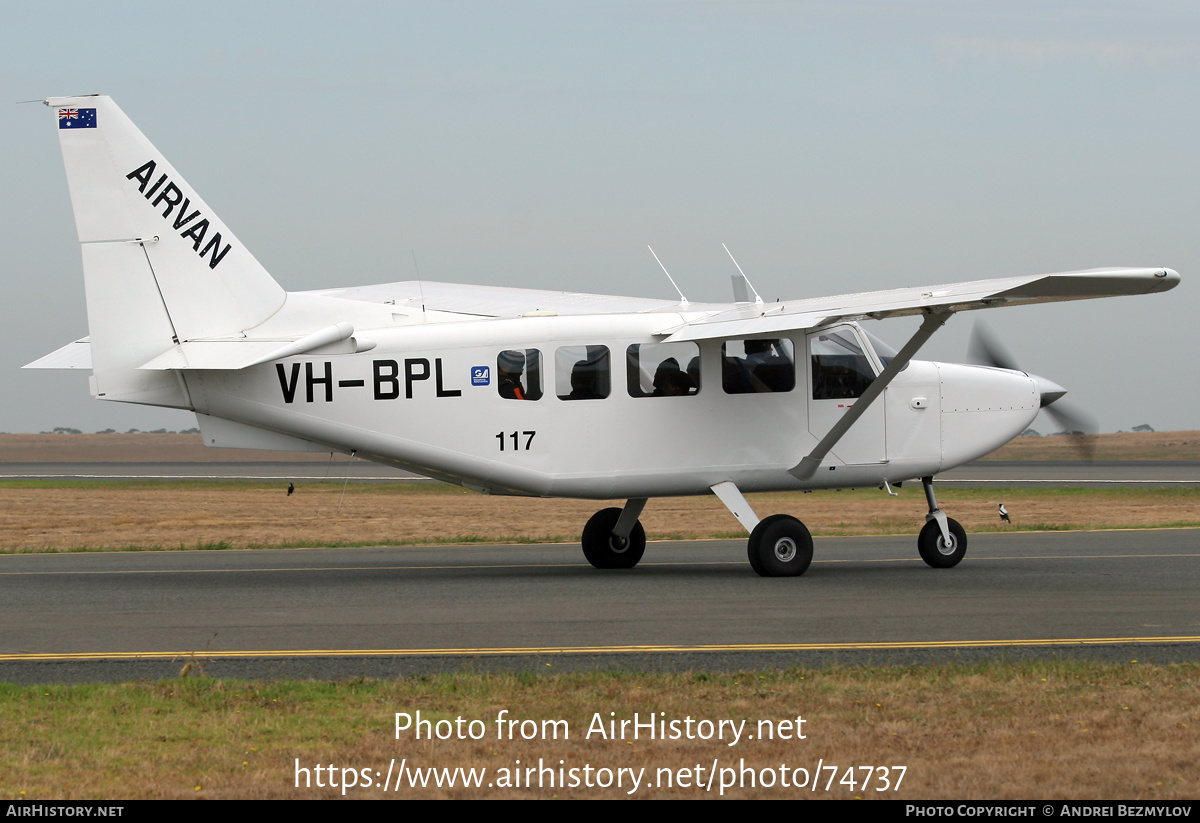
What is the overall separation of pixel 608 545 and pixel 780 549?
297 centimetres

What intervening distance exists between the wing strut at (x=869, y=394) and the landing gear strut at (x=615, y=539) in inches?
99.3

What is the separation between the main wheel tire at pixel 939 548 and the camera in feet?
57.8

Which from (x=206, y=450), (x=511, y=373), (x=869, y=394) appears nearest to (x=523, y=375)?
(x=511, y=373)

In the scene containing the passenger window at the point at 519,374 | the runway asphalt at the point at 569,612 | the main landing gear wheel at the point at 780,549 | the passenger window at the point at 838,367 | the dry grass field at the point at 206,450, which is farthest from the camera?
the dry grass field at the point at 206,450

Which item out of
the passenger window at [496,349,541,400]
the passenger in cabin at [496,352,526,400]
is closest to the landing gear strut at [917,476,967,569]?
the passenger window at [496,349,541,400]

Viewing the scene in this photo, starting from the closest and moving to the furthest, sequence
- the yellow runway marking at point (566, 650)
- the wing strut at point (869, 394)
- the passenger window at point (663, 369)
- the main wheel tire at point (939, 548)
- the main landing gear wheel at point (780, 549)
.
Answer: the yellow runway marking at point (566, 650) → the wing strut at point (869, 394) → the main landing gear wheel at point (780, 549) → the passenger window at point (663, 369) → the main wheel tire at point (939, 548)

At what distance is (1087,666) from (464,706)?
468 cm

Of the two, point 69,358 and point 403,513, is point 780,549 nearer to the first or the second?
point 69,358

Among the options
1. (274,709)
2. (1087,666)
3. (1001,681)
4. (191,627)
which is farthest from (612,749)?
(191,627)

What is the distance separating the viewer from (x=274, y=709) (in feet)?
27.4

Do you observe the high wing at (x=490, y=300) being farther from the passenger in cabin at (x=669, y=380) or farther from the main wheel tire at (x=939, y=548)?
the main wheel tire at (x=939, y=548)

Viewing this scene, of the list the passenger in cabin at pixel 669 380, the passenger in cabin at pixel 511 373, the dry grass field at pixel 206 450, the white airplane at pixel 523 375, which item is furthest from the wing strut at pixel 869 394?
the dry grass field at pixel 206 450

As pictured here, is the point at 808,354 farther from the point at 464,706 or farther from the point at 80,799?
the point at 80,799

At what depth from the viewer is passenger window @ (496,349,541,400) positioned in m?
16.5
